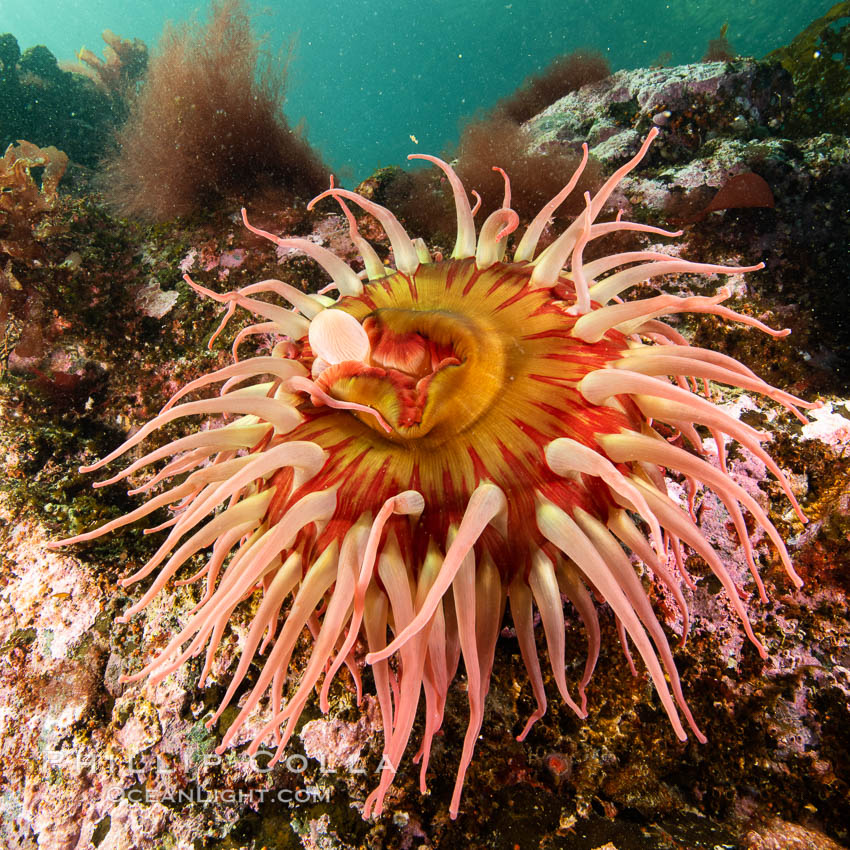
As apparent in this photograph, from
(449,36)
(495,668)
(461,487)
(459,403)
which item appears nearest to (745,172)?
(459,403)

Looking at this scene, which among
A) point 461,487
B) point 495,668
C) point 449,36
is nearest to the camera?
point 461,487

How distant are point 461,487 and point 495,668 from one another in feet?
3.28

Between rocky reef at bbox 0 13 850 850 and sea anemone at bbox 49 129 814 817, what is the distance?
1.26 feet

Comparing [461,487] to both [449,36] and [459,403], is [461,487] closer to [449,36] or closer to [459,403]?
[459,403]

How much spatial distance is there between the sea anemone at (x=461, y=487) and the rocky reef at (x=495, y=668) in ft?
1.26

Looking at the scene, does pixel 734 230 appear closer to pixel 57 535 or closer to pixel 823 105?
pixel 823 105

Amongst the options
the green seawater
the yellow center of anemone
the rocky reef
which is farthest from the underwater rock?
the green seawater

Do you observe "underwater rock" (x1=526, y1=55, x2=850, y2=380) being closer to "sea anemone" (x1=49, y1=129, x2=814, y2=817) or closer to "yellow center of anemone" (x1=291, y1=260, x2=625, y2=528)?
"sea anemone" (x1=49, y1=129, x2=814, y2=817)

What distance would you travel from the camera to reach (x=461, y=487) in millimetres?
1713

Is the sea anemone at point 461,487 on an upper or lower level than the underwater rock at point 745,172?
lower

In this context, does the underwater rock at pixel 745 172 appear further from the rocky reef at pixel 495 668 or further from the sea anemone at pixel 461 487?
the sea anemone at pixel 461 487

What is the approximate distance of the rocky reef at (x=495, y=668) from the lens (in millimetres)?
1968

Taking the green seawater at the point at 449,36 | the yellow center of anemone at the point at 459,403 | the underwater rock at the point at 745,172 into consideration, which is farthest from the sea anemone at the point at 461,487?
the green seawater at the point at 449,36

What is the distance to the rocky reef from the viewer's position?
6.46 ft
